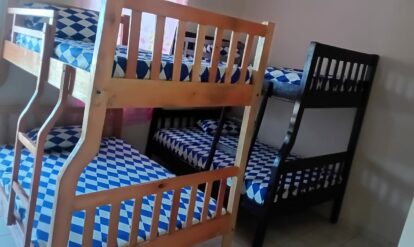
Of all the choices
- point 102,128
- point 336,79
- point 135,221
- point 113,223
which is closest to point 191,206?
point 135,221

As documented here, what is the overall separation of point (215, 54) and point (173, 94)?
27 cm

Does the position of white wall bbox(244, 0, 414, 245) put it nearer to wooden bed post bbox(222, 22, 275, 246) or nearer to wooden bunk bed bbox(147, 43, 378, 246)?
wooden bunk bed bbox(147, 43, 378, 246)

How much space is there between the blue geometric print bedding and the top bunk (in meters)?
0.71

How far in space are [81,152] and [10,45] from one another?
1.24m

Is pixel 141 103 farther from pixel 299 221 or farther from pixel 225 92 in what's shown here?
pixel 299 221

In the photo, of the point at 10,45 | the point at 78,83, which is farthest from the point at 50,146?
the point at 78,83

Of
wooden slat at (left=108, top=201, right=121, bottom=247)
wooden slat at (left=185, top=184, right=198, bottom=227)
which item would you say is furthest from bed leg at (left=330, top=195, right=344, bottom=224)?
wooden slat at (left=108, top=201, right=121, bottom=247)

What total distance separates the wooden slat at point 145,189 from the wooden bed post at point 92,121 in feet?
0.20

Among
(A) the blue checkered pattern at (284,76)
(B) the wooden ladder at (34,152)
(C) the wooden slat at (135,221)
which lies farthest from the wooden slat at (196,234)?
(A) the blue checkered pattern at (284,76)

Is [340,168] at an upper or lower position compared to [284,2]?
lower

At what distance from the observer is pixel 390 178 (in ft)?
8.09

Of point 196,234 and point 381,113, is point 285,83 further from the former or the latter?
point 196,234

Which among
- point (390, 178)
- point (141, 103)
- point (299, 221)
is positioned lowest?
point (299, 221)

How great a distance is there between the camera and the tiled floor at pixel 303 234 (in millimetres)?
2338
